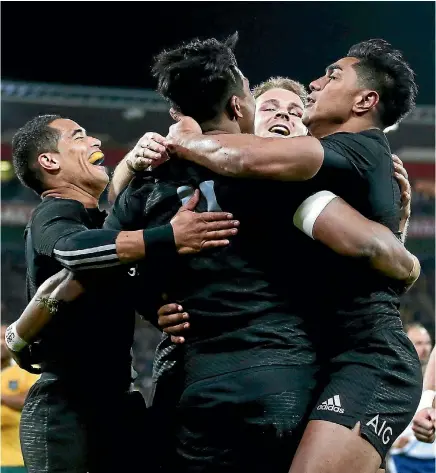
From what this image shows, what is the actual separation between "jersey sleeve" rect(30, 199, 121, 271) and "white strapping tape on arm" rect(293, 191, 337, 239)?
2.25 feet

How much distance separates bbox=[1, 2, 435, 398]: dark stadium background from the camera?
17.4 m

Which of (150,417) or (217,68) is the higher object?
(217,68)

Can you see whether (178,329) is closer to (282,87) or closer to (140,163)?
(140,163)

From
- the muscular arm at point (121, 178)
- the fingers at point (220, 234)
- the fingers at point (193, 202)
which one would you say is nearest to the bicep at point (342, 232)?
the fingers at point (220, 234)

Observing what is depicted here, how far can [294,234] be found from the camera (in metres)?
2.94

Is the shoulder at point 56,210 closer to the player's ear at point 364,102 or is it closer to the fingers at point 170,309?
the fingers at point 170,309

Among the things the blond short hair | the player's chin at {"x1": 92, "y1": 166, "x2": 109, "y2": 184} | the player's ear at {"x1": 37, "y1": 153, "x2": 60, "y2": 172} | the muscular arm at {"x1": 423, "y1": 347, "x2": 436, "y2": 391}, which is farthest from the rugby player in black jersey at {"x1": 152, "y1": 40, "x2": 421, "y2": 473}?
the muscular arm at {"x1": 423, "y1": 347, "x2": 436, "y2": 391}

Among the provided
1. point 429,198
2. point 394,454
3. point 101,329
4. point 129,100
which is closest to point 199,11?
point 129,100

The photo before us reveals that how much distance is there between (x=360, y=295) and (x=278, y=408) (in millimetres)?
546

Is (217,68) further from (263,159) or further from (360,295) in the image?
(360,295)

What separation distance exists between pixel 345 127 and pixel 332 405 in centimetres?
120

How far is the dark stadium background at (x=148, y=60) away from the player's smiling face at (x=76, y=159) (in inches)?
508

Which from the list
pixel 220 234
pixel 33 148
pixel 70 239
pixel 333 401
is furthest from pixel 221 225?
pixel 33 148

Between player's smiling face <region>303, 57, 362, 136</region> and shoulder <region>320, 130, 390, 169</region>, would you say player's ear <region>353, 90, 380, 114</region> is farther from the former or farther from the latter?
shoulder <region>320, 130, 390, 169</region>
